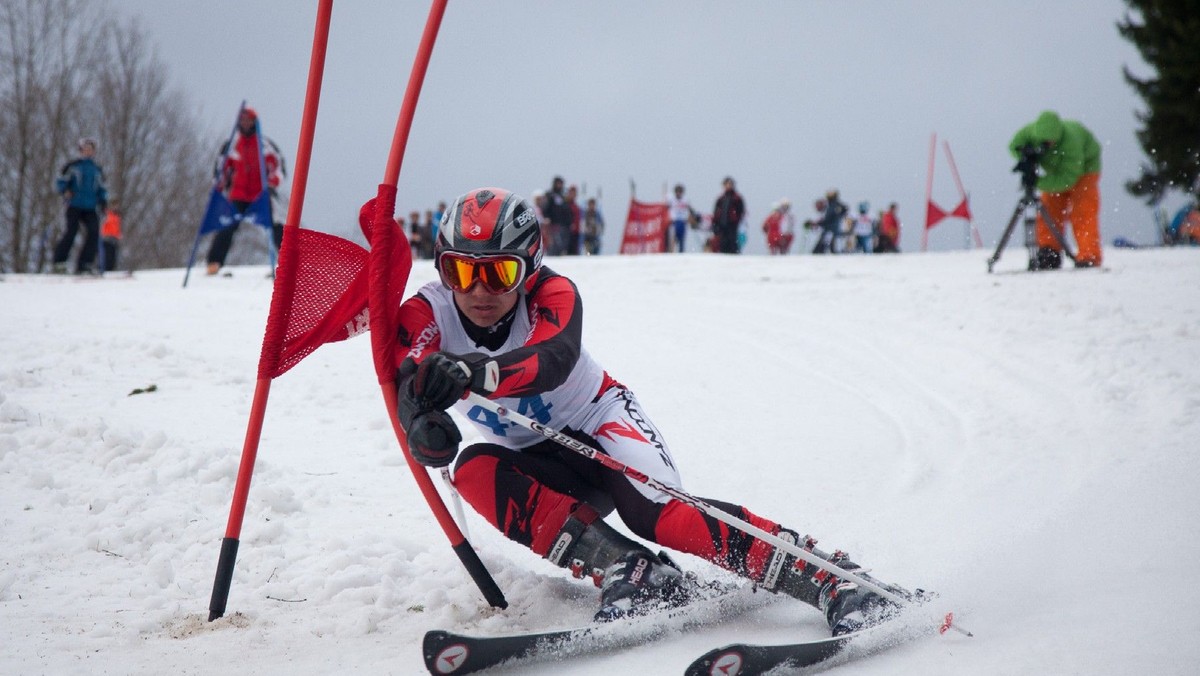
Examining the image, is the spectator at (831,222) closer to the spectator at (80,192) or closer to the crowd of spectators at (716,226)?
the crowd of spectators at (716,226)

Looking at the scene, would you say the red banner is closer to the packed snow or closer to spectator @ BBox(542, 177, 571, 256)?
spectator @ BBox(542, 177, 571, 256)

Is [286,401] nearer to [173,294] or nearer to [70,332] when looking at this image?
[70,332]

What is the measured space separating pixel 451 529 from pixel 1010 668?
1.79 meters

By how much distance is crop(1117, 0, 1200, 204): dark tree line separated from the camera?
22.3 m

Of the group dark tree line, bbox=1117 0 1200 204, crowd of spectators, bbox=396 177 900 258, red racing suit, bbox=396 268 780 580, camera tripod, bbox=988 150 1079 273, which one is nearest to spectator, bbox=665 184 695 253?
crowd of spectators, bbox=396 177 900 258

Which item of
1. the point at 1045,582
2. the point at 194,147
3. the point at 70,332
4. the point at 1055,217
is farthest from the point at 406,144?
the point at 194,147

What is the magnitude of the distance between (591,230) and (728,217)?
141 inches

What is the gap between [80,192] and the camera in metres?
12.5

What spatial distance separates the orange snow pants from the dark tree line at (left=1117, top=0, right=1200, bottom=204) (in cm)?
1227

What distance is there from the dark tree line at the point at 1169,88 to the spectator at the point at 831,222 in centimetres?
858

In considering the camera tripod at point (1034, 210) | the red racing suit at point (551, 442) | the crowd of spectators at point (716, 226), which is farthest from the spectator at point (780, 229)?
the red racing suit at point (551, 442)

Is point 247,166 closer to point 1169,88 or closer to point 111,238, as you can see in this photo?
point 111,238

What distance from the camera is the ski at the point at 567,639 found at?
2.58m

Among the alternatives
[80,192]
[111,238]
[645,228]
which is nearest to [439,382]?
[80,192]
